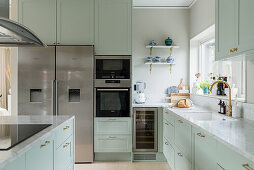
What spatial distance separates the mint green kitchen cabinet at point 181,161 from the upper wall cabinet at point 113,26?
5.62ft

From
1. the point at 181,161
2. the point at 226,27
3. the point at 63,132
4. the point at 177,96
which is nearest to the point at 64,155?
the point at 63,132

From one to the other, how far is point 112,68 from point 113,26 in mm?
678

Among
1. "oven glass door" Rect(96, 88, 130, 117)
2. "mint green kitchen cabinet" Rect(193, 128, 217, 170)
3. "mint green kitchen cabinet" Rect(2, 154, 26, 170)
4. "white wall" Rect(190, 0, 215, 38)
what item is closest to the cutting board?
"oven glass door" Rect(96, 88, 130, 117)

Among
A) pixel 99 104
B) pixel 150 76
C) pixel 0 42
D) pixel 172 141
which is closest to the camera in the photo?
pixel 0 42

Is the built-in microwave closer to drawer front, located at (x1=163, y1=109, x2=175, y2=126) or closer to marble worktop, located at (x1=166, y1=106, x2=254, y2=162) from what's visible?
drawer front, located at (x1=163, y1=109, x2=175, y2=126)

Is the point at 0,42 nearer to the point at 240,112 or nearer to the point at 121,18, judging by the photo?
the point at 121,18

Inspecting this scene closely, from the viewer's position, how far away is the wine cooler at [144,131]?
339cm

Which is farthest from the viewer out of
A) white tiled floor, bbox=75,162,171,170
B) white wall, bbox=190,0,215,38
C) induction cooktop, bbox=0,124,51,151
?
white tiled floor, bbox=75,162,171,170

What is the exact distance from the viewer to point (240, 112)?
83.9 inches

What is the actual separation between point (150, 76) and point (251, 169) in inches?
122

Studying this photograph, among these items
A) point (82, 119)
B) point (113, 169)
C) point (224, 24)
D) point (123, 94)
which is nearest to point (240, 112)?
point (224, 24)

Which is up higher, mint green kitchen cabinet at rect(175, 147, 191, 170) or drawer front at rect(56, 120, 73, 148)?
drawer front at rect(56, 120, 73, 148)

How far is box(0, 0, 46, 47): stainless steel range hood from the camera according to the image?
1312 mm

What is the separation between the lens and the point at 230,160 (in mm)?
1175
